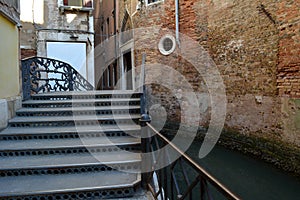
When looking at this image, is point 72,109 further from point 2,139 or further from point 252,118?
point 252,118

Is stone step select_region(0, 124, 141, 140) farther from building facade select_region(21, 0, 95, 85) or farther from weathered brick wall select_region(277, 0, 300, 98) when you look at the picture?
building facade select_region(21, 0, 95, 85)

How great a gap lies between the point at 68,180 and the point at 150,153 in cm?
94

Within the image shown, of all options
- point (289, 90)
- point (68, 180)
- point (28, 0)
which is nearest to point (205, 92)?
point (289, 90)

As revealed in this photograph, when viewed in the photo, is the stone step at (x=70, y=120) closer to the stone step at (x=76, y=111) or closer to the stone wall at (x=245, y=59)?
the stone step at (x=76, y=111)

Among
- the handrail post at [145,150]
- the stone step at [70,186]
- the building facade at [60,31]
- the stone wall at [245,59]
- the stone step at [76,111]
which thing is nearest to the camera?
the stone step at [70,186]

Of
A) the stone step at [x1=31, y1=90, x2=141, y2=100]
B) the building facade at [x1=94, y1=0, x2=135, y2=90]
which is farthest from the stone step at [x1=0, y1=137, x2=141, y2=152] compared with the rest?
the building facade at [x1=94, y1=0, x2=135, y2=90]

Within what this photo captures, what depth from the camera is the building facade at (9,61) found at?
12.1 feet

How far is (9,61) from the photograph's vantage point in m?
3.98

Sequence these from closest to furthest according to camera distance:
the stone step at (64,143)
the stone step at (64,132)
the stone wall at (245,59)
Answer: the stone step at (64,143)
the stone step at (64,132)
the stone wall at (245,59)

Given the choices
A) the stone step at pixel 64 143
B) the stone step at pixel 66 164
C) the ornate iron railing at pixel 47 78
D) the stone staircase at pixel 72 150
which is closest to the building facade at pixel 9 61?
the stone staircase at pixel 72 150

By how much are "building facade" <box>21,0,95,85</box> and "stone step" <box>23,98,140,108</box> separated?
16.5 feet

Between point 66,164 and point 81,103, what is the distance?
6.19ft

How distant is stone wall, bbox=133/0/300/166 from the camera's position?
5.12 meters

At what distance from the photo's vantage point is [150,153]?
277 cm
